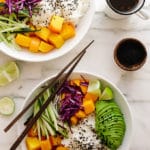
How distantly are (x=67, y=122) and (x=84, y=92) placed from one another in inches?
4.2

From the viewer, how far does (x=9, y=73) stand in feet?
5.56

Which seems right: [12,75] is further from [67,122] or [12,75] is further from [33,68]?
[67,122]

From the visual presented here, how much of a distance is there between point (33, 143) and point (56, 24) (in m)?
0.37

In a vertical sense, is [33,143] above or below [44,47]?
below

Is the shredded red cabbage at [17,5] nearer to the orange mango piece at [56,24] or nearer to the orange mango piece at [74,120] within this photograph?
the orange mango piece at [56,24]

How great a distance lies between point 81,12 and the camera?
5.58 feet

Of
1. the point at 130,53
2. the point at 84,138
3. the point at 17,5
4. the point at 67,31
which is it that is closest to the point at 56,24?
the point at 67,31

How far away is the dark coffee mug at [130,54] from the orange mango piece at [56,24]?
0.20 meters

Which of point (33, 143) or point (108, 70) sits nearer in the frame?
point (33, 143)

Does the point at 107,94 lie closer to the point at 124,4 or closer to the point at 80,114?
the point at 80,114

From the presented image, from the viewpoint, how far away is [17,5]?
5.54 feet

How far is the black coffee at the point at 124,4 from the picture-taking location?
169 cm

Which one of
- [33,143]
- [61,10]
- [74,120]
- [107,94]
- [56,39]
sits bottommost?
[33,143]

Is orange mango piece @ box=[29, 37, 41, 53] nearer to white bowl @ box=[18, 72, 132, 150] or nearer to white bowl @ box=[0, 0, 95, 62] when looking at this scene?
white bowl @ box=[0, 0, 95, 62]
